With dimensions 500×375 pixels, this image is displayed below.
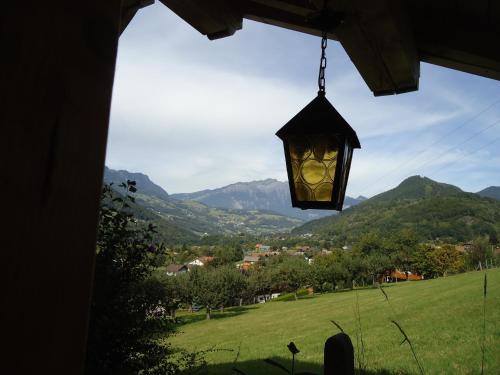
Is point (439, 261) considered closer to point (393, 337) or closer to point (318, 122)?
point (393, 337)

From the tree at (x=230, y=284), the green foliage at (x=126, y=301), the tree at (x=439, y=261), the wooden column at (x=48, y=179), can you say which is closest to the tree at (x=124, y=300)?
the green foliage at (x=126, y=301)

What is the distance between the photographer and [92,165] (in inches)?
19.6

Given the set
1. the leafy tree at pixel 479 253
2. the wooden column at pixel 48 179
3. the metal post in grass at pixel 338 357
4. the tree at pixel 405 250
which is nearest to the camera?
the wooden column at pixel 48 179

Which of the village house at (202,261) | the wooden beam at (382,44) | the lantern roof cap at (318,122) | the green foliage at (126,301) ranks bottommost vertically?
the village house at (202,261)

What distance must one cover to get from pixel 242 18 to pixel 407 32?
92 cm

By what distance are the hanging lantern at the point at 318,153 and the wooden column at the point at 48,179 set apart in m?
1.35

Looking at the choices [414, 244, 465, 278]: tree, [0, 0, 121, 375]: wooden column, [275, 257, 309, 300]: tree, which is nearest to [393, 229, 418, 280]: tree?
[414, 244, 465, 278]: tree

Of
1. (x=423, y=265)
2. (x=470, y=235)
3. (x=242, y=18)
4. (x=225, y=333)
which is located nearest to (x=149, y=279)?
(x=242, y=18)

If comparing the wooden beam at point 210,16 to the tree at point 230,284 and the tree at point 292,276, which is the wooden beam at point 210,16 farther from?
the tree at point 292,276

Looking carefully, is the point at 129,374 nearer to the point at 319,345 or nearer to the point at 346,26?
the point at 346,26

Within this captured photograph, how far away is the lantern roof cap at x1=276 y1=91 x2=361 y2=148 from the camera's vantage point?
5.68 feet

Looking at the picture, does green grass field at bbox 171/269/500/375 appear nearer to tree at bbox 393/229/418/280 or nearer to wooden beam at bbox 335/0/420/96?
wooden beam at bbox 335/0/420/96

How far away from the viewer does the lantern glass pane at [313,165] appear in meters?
1.75

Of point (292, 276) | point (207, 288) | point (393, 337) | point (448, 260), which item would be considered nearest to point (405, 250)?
point (448, 260)
